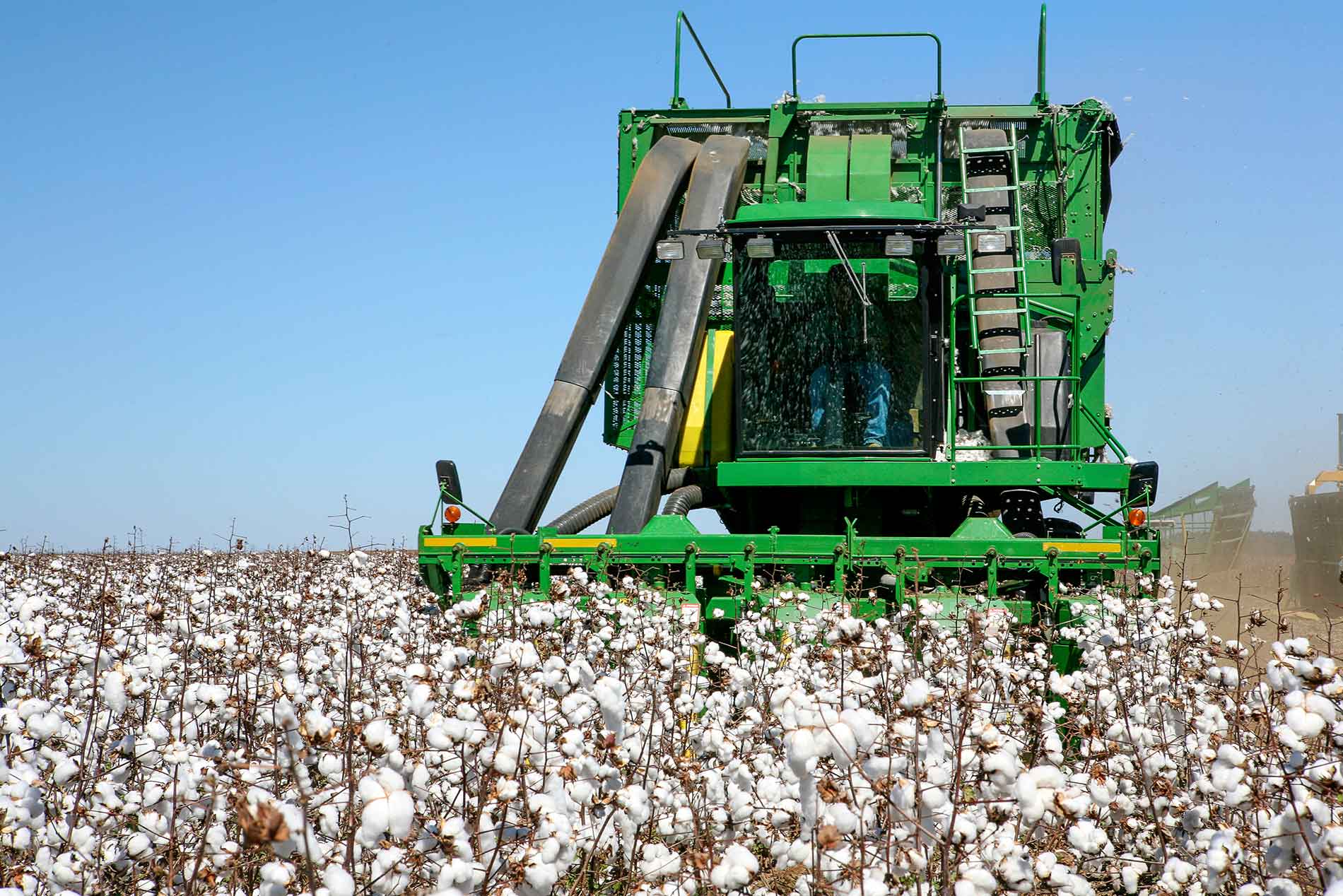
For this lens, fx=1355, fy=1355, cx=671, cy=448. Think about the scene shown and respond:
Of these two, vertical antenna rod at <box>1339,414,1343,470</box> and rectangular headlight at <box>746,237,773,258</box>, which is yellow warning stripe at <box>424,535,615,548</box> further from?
vertical antenna rod at <box>1339,414,1343,470</box>

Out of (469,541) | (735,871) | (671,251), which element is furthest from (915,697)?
(671,251)

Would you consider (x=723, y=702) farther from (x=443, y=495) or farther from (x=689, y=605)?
(x=443, y=495)

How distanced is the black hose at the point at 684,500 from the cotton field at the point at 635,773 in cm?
430

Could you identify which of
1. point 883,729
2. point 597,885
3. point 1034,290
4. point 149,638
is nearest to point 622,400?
point 1034,290

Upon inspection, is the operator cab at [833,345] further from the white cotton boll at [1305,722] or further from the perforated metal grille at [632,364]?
the white cotton boll at [1305,722]

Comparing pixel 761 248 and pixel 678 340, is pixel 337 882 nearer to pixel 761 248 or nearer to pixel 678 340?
pixel 761 248

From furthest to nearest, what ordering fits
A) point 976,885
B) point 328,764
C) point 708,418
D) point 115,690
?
point 708,418, point 115,690, point 328,764, point 976,885

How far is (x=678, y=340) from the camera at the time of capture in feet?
35.0

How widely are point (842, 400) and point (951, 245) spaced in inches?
53.1

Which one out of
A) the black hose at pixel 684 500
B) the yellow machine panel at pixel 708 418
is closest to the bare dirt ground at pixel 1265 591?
the yellow machine panel at pixel 708 418

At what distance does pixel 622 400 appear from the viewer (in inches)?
470

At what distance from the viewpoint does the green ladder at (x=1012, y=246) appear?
10031mm

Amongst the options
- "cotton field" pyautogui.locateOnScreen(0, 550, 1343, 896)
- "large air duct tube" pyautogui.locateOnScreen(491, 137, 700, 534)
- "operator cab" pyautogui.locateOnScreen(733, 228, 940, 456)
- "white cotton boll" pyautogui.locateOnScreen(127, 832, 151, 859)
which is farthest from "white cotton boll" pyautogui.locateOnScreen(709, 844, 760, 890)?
"large air duct tube" pyautogui.locateOnScreen(491, 137, 700, 534)

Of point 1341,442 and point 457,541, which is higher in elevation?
point 1341,442
